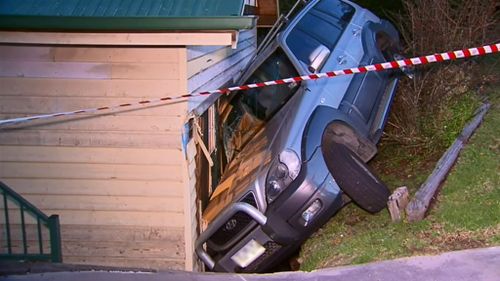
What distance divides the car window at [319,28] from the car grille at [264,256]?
223 cm

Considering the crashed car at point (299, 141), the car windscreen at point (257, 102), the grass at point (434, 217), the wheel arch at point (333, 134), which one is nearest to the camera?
the grass at point (434, 217)

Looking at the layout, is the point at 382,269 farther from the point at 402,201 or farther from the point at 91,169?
the point at 91,169

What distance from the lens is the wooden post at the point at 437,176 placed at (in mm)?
5945

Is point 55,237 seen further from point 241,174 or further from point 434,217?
point 434,217

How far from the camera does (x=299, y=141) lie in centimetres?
623

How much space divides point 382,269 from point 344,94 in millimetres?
2561

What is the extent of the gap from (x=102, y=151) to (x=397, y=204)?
281 cm

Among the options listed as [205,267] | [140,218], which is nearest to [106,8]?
[140,218]

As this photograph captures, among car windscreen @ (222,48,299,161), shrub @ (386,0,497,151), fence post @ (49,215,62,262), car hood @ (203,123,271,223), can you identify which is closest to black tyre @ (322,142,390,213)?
car hood @ (203,123,271,223)

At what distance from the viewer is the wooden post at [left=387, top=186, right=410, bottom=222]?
6.02m

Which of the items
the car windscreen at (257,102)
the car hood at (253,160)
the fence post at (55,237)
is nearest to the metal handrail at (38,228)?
the fence post at (55,237)

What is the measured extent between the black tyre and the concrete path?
1149 mm

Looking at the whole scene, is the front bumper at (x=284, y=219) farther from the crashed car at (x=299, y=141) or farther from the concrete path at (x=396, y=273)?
the concrete path at (x=396, y=273)

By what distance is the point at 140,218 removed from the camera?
245 inches
